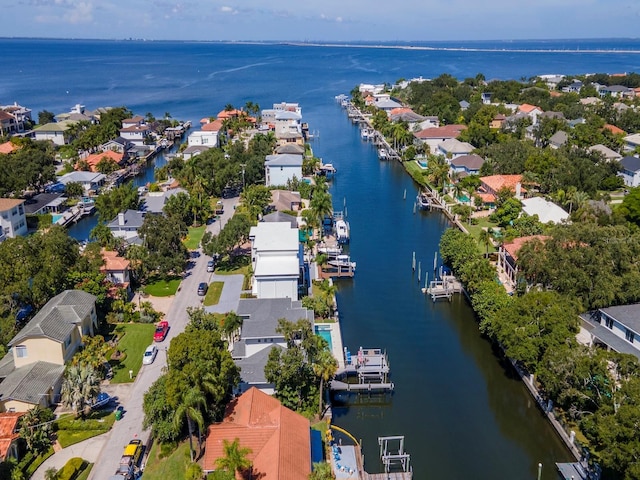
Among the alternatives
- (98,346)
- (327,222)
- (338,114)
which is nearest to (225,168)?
(327,222)

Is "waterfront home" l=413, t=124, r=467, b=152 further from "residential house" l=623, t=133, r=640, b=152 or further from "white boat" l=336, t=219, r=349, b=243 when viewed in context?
"white boat" l=336, t=219, r=349, b=243

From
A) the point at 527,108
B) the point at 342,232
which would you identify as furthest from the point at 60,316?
the point at 527,108

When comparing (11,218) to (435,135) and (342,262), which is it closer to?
(342,262)

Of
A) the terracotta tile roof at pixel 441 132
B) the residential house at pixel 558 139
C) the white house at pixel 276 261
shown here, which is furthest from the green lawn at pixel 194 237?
the residential house at pixel 558 139

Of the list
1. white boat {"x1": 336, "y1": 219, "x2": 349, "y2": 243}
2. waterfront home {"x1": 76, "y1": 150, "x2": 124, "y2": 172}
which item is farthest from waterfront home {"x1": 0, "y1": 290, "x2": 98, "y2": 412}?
waterfront home {"x1": 76, "y1": 150, "x2": 124, "y2": 172}

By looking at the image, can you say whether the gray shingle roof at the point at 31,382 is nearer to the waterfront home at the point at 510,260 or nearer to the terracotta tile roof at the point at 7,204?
the terracotta tile roof at the point at 7,204

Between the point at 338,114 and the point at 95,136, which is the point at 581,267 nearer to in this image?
the point at 95,136
